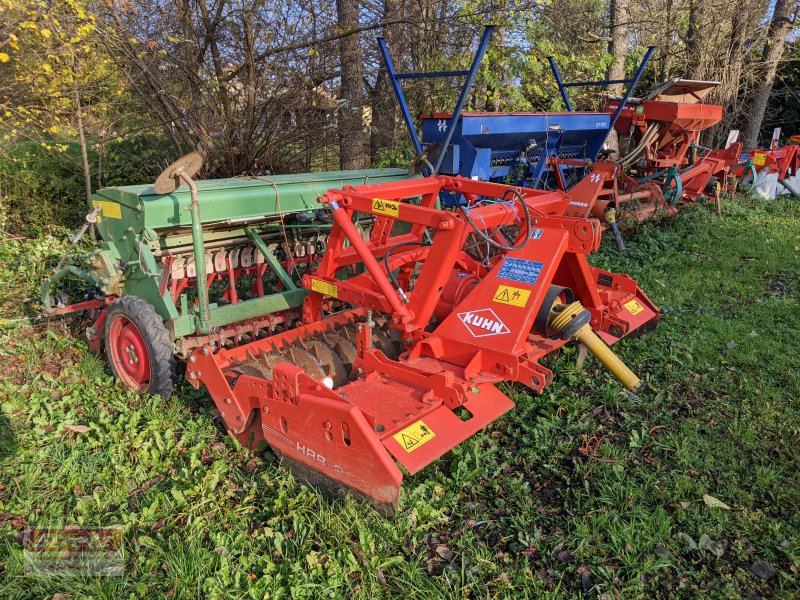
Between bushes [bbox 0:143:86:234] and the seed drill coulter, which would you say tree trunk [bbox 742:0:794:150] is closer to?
the seed drill coulter

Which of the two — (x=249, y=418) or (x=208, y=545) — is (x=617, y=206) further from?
(x=208, y=545)

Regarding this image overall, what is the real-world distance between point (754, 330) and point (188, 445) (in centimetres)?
473

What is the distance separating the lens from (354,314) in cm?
451

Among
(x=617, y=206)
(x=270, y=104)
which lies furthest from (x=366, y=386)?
(x=617, y=206)

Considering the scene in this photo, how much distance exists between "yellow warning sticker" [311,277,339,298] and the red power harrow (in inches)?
0.4

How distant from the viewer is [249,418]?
3537 millimetres

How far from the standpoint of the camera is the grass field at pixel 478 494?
8.86 feet

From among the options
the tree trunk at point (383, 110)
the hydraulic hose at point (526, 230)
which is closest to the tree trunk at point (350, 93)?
the tree trunk at point (383, 110)

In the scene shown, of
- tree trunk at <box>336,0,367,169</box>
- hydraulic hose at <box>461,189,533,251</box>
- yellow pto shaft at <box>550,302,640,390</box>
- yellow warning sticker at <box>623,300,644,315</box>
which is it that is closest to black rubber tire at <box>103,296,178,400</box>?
hydraulic hose at <box>461,189,533,251</box>

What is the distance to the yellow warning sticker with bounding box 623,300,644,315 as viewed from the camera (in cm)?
449
